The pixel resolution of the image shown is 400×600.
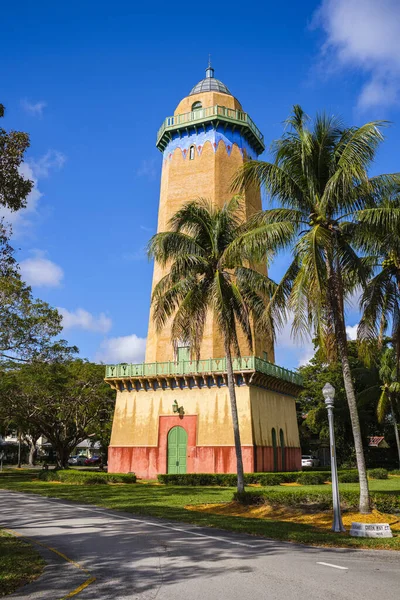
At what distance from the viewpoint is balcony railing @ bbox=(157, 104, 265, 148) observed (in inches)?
1483

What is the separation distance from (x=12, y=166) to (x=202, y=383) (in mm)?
21481

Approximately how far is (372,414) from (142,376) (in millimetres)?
28577

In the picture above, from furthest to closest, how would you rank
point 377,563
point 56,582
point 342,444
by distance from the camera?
point 342,444 < point 377,563 < point 56,582

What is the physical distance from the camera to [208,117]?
37594 mm

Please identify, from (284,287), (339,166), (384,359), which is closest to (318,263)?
(284,287)

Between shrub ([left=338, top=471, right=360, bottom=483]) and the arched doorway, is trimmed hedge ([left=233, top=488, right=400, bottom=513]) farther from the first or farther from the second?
shrub ([left=338, top=471, right=360, bottom=483])

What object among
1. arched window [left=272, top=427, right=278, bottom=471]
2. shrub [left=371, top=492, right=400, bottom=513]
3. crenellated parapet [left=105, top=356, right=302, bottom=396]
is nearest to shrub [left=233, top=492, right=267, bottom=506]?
shrub [left=371, top=492, right=400, bottom=513]

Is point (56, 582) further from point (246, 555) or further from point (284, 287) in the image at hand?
point (284, 287)

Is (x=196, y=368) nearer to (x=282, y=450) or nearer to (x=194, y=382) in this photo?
(x=194, y=382)

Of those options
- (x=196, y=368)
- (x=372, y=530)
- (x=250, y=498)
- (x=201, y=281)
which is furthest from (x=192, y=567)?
(x=196, y=368)

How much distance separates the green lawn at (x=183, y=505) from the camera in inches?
505

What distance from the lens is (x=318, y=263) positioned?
15.6 meters

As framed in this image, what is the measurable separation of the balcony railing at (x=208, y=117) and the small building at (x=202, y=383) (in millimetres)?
72

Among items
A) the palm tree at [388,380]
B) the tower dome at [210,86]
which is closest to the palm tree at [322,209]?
the tower dome at [210,86]
